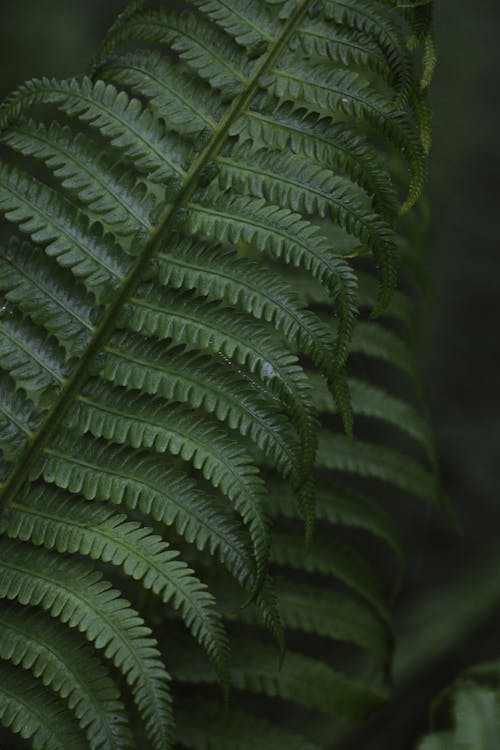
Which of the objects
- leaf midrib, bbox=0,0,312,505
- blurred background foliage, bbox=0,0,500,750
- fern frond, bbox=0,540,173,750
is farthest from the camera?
blurred background foliage, bbox=0,0,500,750

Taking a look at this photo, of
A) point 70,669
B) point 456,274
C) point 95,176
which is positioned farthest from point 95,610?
point 456,274

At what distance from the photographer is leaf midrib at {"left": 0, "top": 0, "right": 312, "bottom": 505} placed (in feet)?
3.51

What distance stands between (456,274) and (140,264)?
1339mm

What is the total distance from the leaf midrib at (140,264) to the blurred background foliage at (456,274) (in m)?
1.16

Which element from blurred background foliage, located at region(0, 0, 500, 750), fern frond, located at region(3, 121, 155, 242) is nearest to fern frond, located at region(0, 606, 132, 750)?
fern frond, located at region(3, 121, 155, 242)

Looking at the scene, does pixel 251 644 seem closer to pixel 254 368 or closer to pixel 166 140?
pixel 254 368

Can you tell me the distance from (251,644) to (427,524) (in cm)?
91

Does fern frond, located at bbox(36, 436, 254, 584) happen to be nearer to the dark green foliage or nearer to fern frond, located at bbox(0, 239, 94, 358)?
the dark green foliage

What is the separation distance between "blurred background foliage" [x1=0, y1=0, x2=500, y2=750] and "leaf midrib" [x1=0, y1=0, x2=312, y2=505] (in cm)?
116

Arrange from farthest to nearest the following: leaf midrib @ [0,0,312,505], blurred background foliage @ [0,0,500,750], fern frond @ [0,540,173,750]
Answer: blurred background foliage @ [0,0,500,750]
leaf midrib @ [0,0,312,505]
fern frond @ [0,540,173,750]

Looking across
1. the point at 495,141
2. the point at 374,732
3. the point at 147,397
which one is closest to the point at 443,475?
the point at 374,732

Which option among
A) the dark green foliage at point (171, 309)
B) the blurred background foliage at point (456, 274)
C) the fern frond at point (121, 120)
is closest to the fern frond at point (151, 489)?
the dark green foliage at point (171, 309)

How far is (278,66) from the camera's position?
1.08 m

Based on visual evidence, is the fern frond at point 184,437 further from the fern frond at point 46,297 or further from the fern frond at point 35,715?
the fern frond at point 35,715
